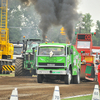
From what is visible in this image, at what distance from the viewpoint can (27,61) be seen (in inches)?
917

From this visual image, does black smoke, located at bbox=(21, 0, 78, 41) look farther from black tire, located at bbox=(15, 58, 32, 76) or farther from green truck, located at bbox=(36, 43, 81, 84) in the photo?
green truck, located at bbox=(36, 43, 81, 84)

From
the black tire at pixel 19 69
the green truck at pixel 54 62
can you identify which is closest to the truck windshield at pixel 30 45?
the black tire at pixel 19 69

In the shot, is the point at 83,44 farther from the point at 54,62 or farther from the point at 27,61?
the point at 54,62

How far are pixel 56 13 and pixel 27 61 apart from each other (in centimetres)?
690

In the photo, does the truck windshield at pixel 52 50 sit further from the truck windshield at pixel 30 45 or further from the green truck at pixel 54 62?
the truck windshield at pixel 30 45

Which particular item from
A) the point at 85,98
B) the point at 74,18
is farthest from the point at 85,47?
the point at 85,98

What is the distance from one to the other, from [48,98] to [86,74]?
35.4 feet

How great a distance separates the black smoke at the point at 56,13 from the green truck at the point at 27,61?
470 cm

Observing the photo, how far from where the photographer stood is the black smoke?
92.5 feet

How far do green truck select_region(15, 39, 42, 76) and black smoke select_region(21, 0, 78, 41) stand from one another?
4700mm

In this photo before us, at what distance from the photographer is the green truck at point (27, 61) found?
22969 millimetres

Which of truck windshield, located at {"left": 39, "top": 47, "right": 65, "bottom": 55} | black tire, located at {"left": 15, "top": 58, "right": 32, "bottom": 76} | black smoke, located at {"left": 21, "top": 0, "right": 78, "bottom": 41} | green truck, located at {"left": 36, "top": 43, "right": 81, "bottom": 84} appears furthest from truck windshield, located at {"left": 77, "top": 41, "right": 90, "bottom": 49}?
truck windshield, located at {"left": 39, "top": 47, "right": 65, "bottom": 55}

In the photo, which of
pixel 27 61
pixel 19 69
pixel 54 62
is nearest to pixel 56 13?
pixel 27 61

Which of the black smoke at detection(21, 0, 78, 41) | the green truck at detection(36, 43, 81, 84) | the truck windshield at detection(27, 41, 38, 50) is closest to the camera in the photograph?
the green truck at detection(36, 43, 81, 84)
